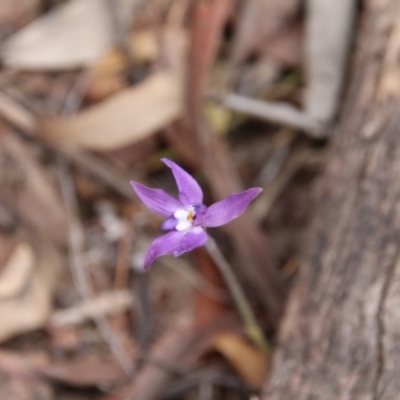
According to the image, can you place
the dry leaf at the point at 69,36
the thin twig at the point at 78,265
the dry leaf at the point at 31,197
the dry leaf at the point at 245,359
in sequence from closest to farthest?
the dry leaf at the point at 245,359, the thin twig at the point at 78,265, the dry leaf at the point at 31,197, the dry leaf at the point at 69,36

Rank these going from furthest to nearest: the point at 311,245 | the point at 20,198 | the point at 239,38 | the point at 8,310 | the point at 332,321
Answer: the point at 239,38 → the point at 20,198 → the point at 8,310 → the point at 311,245 → the point at 332,321

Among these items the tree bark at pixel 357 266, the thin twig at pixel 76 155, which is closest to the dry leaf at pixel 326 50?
the tree bark at pixel 357 266

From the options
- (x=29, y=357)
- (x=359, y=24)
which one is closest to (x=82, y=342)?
(x=29, y=357)

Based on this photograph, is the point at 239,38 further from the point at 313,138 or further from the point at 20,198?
the point at 20,198

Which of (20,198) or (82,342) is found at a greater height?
(20,198)

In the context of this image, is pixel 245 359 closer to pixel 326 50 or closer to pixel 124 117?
pixel 124 117

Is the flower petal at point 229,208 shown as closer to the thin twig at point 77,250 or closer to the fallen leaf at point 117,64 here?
the thin twig at point 77,250
